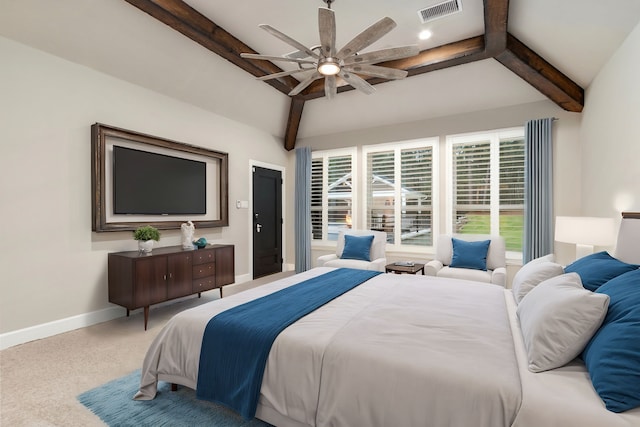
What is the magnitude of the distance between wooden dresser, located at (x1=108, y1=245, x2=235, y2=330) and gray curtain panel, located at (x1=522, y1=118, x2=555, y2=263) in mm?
4349

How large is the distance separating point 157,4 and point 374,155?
12.8 feet

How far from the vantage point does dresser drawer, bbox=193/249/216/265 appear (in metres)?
3.90

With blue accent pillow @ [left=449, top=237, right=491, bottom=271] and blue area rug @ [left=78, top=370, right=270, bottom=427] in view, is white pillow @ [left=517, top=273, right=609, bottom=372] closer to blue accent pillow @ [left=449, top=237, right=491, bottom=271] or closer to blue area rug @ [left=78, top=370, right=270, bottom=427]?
blue area rug @ [left=78, top=370, right=270, bottom=427]

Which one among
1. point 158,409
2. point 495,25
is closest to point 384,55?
point 495,25

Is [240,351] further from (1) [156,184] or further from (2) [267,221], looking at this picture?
(2) [267,221]

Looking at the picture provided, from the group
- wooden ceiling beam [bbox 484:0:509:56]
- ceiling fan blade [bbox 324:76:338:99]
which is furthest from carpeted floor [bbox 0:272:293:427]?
→ wooden ceiling beam [bbox 484:0:509:56]

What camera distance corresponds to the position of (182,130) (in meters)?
4.39

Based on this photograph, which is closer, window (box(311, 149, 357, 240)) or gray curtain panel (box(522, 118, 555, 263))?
gray curtain panel (box(522, 118, 555, 263))

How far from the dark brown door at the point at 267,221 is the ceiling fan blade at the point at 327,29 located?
340 cm

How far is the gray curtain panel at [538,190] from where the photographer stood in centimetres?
432

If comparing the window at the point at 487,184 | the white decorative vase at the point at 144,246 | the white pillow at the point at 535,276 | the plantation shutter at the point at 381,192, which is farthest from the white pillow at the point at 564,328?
the plantation shutter at the point at 381,192

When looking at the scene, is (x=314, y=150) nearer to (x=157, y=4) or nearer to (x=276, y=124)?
(x=276, y=124)

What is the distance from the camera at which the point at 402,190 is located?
548 cm

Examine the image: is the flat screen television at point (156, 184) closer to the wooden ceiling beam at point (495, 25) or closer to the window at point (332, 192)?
the window at point (332, 192)
